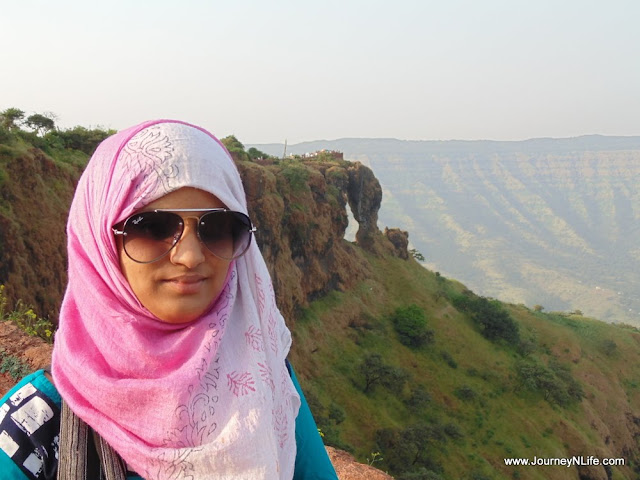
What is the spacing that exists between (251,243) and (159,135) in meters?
0.43

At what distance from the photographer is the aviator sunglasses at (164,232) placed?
128 centimetres

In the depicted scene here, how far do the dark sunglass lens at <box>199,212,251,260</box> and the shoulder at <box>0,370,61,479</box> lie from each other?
571 millimetres

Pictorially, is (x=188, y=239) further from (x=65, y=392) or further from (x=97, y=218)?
(x=65, y=392)

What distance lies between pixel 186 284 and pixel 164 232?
156 millimetres

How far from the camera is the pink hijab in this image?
1245 millimetres

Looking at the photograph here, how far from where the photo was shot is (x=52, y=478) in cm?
118

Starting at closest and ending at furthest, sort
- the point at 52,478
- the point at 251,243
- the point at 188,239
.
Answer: the point at 52,478 → the point at 188,239 → the point at 251,243

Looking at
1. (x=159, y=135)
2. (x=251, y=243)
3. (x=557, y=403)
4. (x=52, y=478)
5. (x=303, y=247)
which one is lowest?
(x=557, y=403)

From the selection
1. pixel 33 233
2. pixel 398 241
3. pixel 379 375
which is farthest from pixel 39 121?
pixel 398 241

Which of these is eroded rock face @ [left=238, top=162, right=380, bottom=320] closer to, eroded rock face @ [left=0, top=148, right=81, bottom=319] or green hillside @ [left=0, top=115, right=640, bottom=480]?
green hillside @ [left=0, top=115, right=640, bottom=480]

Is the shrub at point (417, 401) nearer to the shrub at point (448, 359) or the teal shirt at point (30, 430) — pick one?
the shrub at point (448, 359)

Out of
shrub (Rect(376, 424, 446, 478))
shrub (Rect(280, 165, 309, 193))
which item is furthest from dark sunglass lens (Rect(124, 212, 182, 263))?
shrub (Rect(280, 165, 309, 193))

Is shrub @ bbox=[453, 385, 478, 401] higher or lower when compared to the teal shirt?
lower

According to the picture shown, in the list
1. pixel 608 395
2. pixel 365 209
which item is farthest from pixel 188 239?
pixel 608 395
